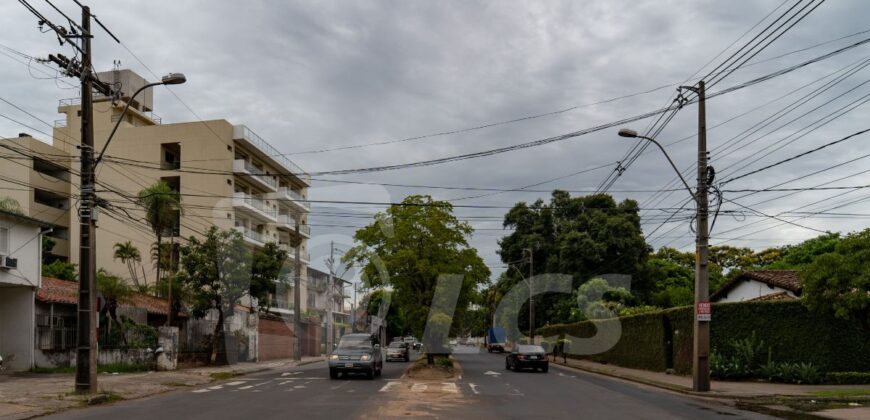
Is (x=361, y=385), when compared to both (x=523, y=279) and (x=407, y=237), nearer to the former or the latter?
(x=407, y=237)

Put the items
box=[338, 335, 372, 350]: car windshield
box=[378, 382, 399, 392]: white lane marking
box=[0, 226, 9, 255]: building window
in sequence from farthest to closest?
1. box=[338, 335, 372, 350]: car windshield
2. box=[0, 226, 9, 255]: building window
3. box=[378, 382, 399, 392]: white lane marking

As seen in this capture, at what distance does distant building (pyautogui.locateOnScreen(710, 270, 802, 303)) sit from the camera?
3306cm

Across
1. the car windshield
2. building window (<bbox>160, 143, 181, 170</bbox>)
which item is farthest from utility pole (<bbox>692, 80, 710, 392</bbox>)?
building window (<bbox>160, 143, 181, 170</bbox>)

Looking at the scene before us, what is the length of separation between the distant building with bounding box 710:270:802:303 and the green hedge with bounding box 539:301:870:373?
4.39 m

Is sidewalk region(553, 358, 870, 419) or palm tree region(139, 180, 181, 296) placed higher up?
palm tree region(139, 180, 181, 296)

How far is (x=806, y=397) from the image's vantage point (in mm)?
19234

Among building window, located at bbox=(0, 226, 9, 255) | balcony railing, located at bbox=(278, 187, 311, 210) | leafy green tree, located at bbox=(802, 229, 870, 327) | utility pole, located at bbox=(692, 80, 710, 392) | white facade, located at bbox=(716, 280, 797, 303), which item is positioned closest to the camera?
leafy green tree, located at bbox=(802, 229, 870, 327)

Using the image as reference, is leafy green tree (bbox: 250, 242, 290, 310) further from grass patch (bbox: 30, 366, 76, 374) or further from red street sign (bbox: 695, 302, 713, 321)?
red street sign (bbox: 695, 302, 713, 321)

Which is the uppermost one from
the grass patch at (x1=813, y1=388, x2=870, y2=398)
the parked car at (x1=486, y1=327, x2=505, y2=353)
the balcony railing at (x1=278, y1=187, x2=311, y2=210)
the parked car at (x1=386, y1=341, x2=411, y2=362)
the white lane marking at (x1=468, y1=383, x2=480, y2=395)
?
the balcony railing at (x1=278, y1=187, x2=311, y2=210)

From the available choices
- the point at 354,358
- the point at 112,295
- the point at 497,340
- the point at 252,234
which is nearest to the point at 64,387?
the point at 354,358

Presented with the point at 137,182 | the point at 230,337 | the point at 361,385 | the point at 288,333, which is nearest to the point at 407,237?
the point at 361,385

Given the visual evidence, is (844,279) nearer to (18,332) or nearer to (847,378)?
(847,378)

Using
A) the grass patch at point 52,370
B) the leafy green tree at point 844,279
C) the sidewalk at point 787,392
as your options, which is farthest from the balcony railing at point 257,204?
the leafy green tree at point 844,279

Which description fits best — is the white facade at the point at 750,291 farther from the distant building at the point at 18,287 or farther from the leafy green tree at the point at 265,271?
the distant building at the point at 18,287
